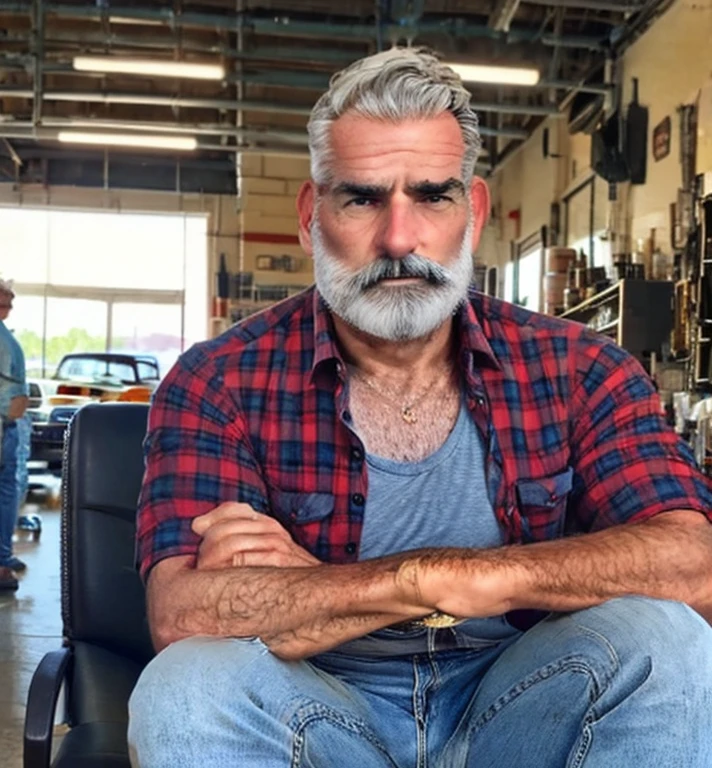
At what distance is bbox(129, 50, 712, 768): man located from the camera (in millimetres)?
1134

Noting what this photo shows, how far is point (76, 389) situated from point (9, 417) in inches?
174

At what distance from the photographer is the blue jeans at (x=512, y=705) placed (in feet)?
3.59

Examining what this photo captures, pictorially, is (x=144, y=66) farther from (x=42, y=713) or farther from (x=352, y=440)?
(x=42, y=713)

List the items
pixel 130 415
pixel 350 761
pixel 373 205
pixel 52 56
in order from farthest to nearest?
pixel 52 56 < pixel 130 415 < pixel 373 205 < pixel 350 761

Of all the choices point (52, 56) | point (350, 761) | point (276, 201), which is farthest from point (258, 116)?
point (350, 761)

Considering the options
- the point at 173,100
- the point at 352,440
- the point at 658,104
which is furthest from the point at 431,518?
the point at 173,100

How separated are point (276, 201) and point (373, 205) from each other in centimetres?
1057

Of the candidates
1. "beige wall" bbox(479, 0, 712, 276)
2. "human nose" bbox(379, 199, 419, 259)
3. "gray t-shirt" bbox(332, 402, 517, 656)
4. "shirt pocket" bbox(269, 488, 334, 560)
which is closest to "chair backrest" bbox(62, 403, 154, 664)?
"shirt pocket" bbox(269, 488, 334, 560)

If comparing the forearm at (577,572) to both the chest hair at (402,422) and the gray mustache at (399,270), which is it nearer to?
the chest hair at (402,422)

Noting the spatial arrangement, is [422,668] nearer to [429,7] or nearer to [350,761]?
[350,761]

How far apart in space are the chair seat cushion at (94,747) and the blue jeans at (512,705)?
0.19 m

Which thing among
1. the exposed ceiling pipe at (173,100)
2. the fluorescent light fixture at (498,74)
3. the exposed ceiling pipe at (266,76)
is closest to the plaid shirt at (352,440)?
the fluorescent light fixture at (498,74)

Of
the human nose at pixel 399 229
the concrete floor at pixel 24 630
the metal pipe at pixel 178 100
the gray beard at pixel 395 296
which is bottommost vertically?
the concrete floor at pixel 24 630

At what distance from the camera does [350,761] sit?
3.94 feet
